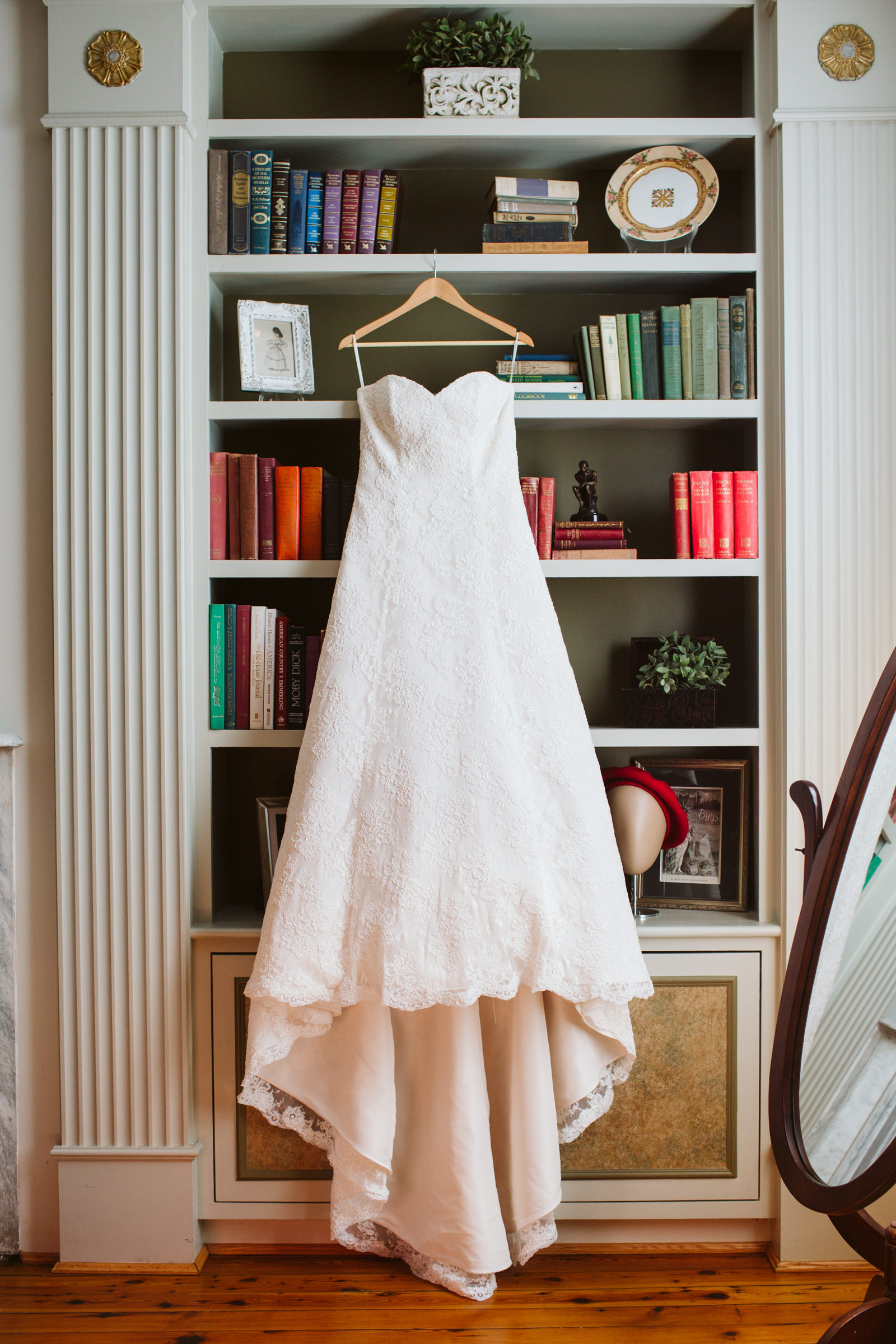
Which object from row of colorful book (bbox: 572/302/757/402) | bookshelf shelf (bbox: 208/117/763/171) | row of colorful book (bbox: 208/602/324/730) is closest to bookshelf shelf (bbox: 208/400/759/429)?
row of colorful book (bbox: 572/302/757/402)

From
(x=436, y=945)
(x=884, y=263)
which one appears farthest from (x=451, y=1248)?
(x=884, y=263)

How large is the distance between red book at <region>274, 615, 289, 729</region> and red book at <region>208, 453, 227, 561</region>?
20cm

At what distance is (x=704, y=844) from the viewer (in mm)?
1958

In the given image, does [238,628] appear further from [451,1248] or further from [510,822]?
[451,1248]

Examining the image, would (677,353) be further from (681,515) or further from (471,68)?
(471,68)

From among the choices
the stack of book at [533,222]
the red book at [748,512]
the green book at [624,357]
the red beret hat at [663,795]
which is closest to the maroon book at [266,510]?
the stack of book at [533,222]

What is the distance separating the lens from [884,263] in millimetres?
1825

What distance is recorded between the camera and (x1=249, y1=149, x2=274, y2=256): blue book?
6.15ft

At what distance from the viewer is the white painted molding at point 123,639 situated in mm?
1834

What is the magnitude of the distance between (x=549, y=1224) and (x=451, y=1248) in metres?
0.20

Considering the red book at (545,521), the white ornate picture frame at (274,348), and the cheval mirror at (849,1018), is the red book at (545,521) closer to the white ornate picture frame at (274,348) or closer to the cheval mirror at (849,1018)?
the white ornate picture frame at (274,348)

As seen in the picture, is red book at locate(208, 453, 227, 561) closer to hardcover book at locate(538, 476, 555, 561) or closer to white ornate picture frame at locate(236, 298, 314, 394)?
white ornate picture frame at locate(236, 298, 314, 394)

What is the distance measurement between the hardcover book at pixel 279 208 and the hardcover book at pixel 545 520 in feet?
2.48

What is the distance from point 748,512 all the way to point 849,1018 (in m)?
1.03
